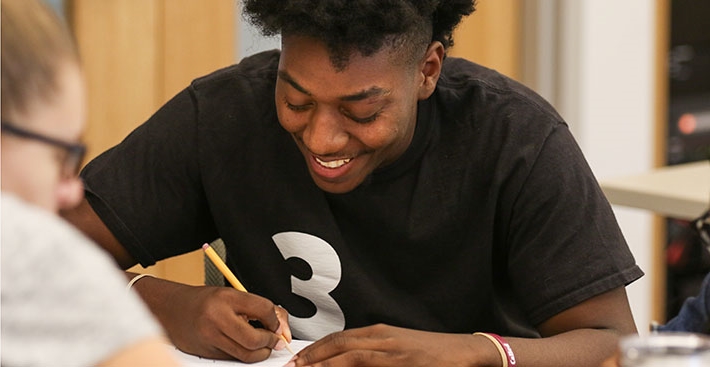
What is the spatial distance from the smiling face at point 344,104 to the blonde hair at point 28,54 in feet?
2.31

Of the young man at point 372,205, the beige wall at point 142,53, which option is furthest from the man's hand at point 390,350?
the beige wall at point 142,53

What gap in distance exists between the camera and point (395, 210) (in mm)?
1630

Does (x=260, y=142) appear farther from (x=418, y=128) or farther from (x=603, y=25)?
(x=603, y=25)

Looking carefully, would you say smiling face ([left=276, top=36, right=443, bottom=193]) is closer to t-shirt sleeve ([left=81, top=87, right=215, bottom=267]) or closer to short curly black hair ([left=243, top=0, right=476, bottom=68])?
short curly black hair ([left=243, top=0, right=476, bottom=68])

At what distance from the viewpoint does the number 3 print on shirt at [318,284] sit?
1642mm

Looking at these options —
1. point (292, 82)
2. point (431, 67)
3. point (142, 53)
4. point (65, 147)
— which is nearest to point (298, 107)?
point (292, 82)

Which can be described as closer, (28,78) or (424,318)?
→ (28,78)

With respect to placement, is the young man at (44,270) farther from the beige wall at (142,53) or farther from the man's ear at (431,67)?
the beige wall at (142,53)

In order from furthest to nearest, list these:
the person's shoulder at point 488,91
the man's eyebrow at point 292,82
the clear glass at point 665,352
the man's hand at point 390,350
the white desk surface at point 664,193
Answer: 1. the white desk surface at point 664,193
2. the person's shoulder at point 488,91
3. the man's eyebrow at point 292,82
4. the man's hand at point 390,350
5. the clear glass at point 665,352

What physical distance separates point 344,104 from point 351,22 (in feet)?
0.34

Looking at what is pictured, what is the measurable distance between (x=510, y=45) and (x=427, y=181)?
74.1 inches

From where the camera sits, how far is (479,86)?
165cm

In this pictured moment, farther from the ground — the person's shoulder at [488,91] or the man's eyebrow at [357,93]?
the man's eyebrow at [357,93]

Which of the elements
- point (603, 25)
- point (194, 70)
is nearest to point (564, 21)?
point (603, 25)
